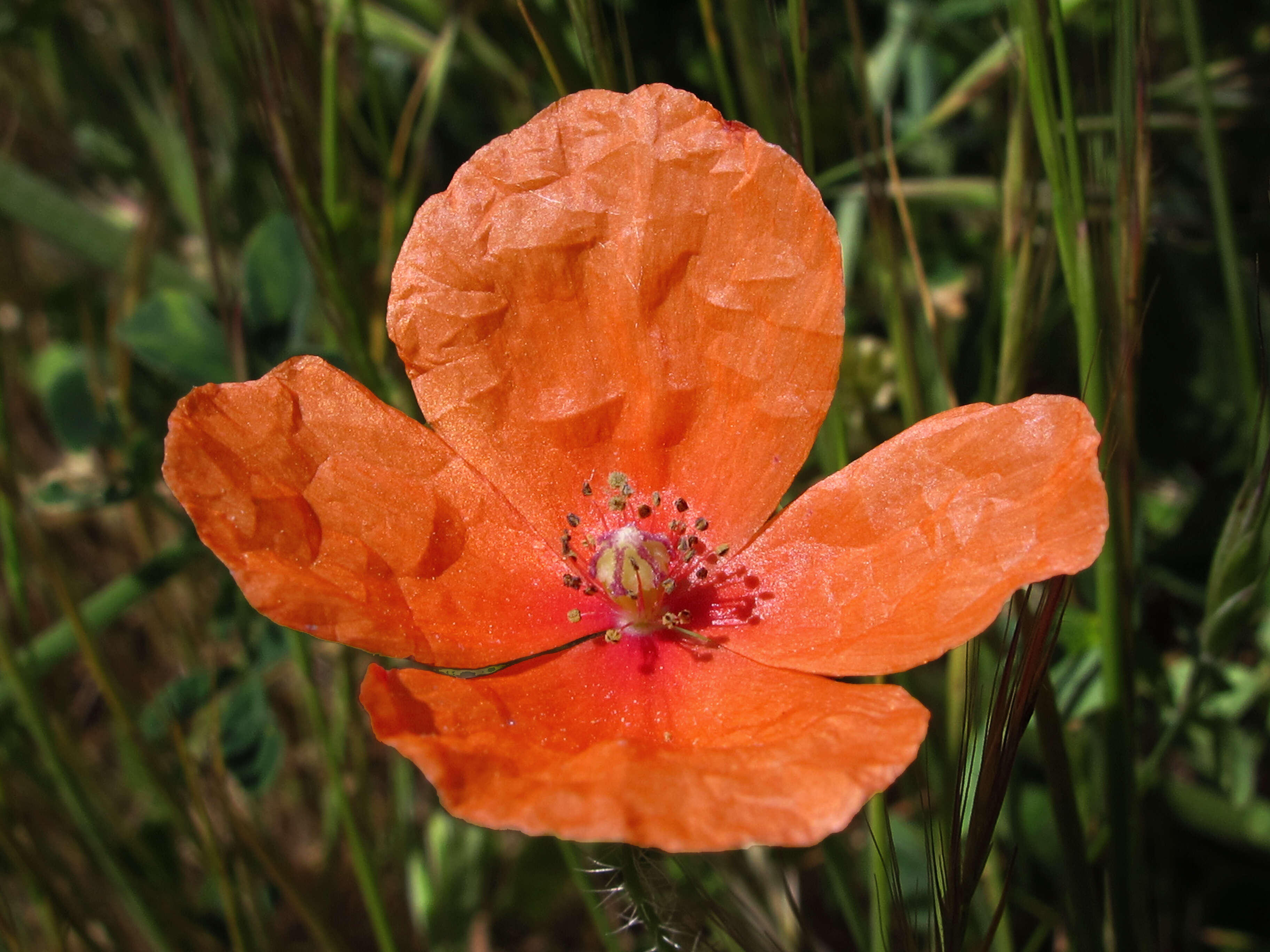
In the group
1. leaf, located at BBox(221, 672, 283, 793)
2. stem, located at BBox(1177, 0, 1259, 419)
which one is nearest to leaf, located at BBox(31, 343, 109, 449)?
leaf, located at BBox(221, 672, 283, 793)

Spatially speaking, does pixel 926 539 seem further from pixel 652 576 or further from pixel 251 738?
pixel 251 738

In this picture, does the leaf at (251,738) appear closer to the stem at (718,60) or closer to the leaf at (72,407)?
the leaf at (72,407)

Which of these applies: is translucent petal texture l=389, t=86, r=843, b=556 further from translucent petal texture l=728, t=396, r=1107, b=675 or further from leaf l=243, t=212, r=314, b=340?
leaf l=243, t=212, r=314, b=340

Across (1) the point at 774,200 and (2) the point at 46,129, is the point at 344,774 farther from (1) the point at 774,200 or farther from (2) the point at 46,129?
(2) the point at 46,129

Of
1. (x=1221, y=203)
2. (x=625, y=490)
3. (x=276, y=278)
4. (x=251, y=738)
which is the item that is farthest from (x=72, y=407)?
(x=1221, y=203)

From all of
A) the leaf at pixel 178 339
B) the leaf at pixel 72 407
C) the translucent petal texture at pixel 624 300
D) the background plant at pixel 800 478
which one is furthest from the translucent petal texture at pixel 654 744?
the leaf at pixel 72 407

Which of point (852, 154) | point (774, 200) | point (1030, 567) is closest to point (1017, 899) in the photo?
point (1030, 567)

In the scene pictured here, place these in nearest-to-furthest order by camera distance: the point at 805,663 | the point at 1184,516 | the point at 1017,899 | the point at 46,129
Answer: the point at 805,663
the point at 1017,899
the point at 1184,516
the point at 46,129
